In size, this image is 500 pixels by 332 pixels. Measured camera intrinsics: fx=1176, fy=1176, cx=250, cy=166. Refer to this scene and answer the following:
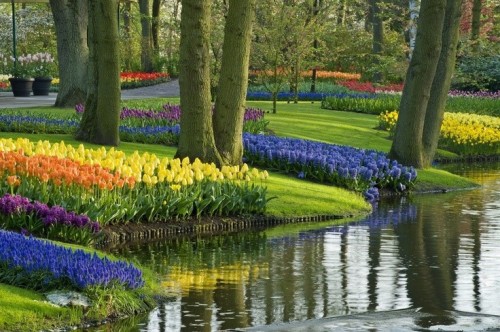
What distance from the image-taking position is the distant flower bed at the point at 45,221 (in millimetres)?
13562

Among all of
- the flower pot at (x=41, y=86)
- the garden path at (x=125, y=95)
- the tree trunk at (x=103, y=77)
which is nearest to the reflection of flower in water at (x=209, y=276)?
the tree trunk at (x=103, y=77)

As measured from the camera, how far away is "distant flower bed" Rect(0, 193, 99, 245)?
13.6 metres

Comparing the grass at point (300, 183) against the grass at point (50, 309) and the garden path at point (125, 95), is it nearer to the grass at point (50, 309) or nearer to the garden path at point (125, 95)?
the grass at point (50, 309)

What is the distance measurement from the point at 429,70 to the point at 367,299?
11.9 m

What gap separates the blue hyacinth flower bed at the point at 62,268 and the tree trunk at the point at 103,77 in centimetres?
1018

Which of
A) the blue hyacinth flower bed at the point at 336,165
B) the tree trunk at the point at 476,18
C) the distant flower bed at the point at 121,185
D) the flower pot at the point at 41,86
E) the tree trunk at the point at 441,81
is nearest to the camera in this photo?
the distant flower bed at the point at 121,185

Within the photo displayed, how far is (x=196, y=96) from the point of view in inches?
717

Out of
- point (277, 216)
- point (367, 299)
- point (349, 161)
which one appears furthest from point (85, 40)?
point (367, 299)

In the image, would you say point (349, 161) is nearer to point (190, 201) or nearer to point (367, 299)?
point (190, 201)

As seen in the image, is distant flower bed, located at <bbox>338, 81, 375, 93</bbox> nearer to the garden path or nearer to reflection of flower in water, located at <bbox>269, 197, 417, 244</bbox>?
the garden path

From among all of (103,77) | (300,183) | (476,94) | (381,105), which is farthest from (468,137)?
(476,94)

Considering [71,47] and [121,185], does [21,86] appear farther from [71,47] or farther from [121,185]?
[121,185]

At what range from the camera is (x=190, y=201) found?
1577 centimetres

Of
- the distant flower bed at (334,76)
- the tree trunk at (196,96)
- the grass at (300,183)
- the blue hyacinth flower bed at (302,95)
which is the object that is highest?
the tree trunk at (196,96)
